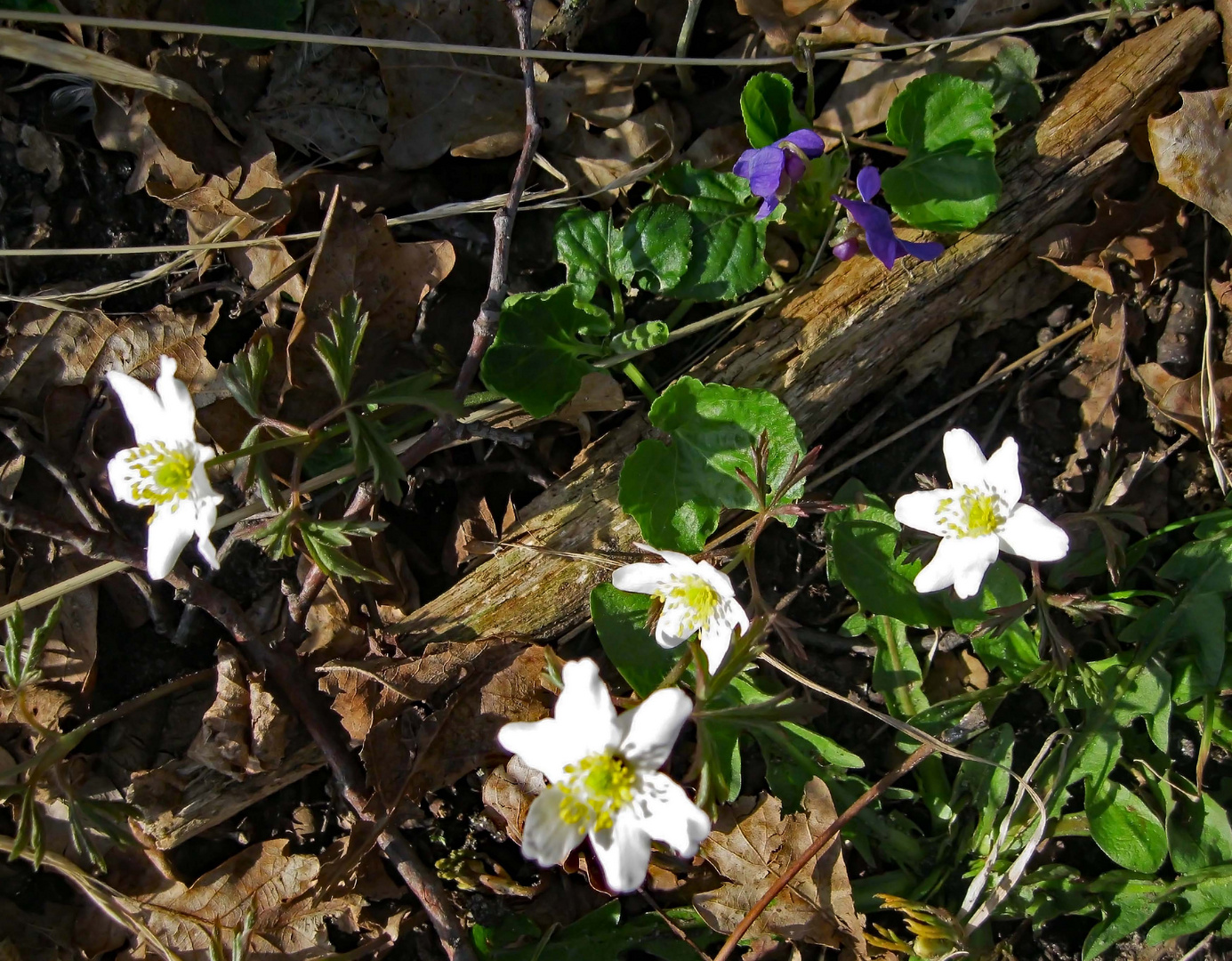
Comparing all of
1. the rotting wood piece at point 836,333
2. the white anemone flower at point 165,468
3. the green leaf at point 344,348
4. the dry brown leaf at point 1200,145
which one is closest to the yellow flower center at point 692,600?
the rotting wood piece at point 836,333

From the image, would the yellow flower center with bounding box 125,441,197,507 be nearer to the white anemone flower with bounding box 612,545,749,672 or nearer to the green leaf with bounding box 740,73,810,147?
the white anemone flower with bounding box 612,545,749,672

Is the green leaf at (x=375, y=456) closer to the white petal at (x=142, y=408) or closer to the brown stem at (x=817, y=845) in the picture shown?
the white petal at (x=142, y=408)

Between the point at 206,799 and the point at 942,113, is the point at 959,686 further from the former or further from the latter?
the point at 206,799

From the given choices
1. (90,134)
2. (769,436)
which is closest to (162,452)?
(90,134)

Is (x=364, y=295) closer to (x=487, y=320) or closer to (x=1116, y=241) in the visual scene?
(x=487, y=320)

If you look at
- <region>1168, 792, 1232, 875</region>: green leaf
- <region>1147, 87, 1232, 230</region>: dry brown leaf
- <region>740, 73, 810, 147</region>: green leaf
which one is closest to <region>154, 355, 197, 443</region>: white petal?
<region>740, 73, 810, 147</region>: green leaf

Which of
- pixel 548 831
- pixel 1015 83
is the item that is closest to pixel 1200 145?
pixel 1015 83
